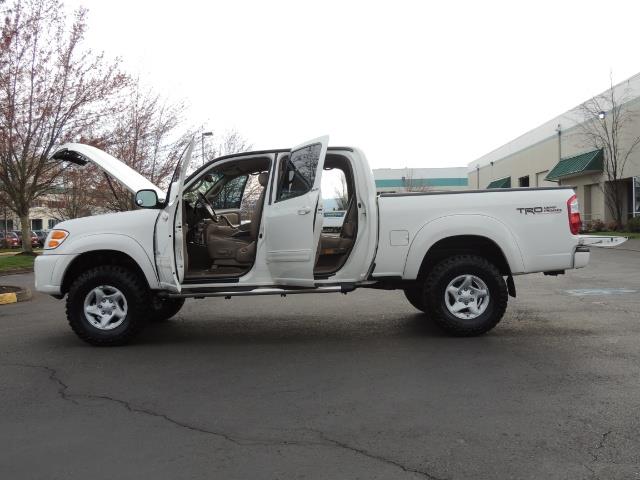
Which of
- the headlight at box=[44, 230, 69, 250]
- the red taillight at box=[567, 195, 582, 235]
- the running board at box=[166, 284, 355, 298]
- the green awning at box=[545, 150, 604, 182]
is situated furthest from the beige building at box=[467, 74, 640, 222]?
the headlight at box=[44, 230, 69, 250]

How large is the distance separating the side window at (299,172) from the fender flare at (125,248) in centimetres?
163

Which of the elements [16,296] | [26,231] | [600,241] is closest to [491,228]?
[600,241]

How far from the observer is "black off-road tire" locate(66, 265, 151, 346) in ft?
20.8

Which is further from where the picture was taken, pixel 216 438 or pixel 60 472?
pixel 216 438

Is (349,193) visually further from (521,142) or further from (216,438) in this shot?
(521,142)

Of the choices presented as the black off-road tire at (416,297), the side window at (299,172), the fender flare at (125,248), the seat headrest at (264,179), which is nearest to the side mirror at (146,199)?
the fender flare at (125,248)

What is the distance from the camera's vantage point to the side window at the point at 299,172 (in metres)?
6.10

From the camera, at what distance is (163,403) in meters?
4.40

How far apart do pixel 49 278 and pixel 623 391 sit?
585cm

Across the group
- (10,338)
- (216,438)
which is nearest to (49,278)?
(10,338)

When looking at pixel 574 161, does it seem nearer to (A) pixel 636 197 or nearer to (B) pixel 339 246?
(A) pixel 636 197

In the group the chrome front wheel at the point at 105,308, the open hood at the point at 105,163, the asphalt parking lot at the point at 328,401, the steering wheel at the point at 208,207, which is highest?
the open hood at the point at 105,163

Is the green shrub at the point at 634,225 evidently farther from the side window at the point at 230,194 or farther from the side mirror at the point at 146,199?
the side mirror at the point at 146,199

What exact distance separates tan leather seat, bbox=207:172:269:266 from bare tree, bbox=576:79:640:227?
98.8 feet
